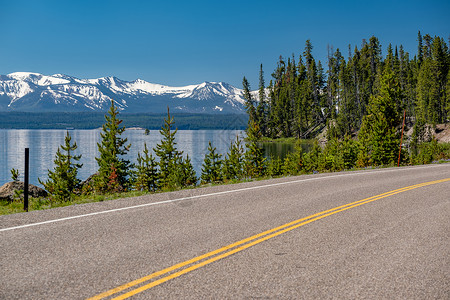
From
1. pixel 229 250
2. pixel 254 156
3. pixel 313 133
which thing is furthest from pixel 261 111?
pixel 229 250

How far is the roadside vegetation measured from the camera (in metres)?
36.9

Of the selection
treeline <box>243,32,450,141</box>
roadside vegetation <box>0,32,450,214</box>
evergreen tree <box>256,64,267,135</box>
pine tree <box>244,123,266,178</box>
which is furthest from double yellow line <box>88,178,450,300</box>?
evergreen tree <box>256,64,267,135</box>

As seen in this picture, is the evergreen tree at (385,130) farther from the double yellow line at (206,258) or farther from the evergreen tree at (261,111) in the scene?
the evergreen tree at (261,111)

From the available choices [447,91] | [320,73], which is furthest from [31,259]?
[320,73]

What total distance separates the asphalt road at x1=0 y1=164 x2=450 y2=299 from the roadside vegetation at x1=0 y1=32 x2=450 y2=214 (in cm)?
363

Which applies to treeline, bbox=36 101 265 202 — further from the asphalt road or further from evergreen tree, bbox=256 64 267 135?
evergreen tree, bbox=256 64 267 135

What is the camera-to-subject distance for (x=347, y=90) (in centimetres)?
11169

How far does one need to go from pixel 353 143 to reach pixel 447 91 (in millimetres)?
56522

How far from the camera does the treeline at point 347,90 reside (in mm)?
93938

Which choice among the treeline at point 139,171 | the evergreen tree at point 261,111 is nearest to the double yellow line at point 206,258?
the treeline at point 139,171

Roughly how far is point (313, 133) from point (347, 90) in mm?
18030

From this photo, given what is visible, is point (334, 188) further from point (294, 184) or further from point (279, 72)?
point (279, 72)

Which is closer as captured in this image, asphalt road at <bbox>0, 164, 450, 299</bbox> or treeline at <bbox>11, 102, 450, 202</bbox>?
asphalt road at <bbox>0, 164, 450, 299</bbox>

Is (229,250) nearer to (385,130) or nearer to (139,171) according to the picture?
(139,171)
